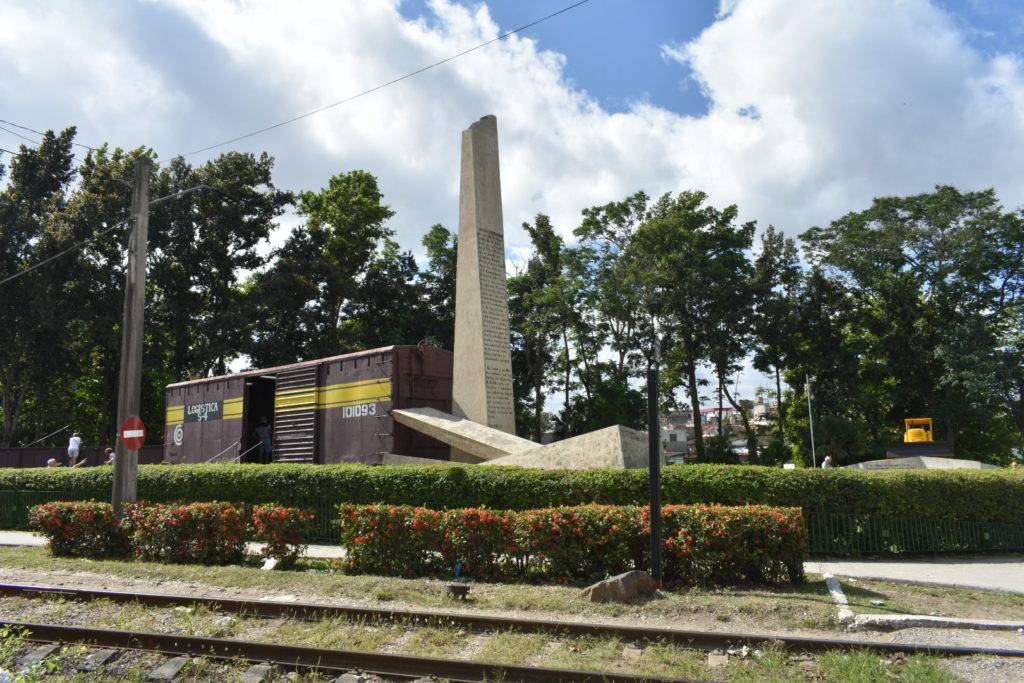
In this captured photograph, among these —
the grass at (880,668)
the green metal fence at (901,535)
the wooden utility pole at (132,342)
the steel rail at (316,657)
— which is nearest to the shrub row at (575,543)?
the green metal fence at (901,535)

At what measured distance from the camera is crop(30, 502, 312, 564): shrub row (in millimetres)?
11844

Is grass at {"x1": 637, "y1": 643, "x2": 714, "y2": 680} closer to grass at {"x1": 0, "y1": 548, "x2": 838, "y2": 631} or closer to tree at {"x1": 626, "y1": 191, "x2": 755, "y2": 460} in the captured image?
grass at {"x1": 0, "y1": 548, "x2": 838, "y2": 631}

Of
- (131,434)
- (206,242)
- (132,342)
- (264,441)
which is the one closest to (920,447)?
(264,441)

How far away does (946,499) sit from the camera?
505 inches

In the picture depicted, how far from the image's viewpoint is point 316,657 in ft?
22.2

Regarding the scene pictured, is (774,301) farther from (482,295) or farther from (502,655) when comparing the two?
(502,655)

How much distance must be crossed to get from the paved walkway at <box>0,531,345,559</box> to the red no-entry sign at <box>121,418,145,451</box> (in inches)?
117

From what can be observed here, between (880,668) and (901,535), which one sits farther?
(901,535)

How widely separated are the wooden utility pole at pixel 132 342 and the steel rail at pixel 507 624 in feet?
13.2

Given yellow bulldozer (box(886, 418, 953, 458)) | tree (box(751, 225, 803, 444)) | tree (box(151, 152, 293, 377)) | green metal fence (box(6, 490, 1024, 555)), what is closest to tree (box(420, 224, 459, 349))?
tree (box(151, 152, 293, 377))

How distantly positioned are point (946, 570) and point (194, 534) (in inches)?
499

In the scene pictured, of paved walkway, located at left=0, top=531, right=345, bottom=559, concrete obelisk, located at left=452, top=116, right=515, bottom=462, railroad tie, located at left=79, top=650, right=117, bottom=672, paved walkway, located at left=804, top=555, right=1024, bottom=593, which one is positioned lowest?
paved walkway, located at left=804, top=555, right=1024, bottom=593

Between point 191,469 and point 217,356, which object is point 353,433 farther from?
point 217,356

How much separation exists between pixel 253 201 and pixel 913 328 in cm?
3841
